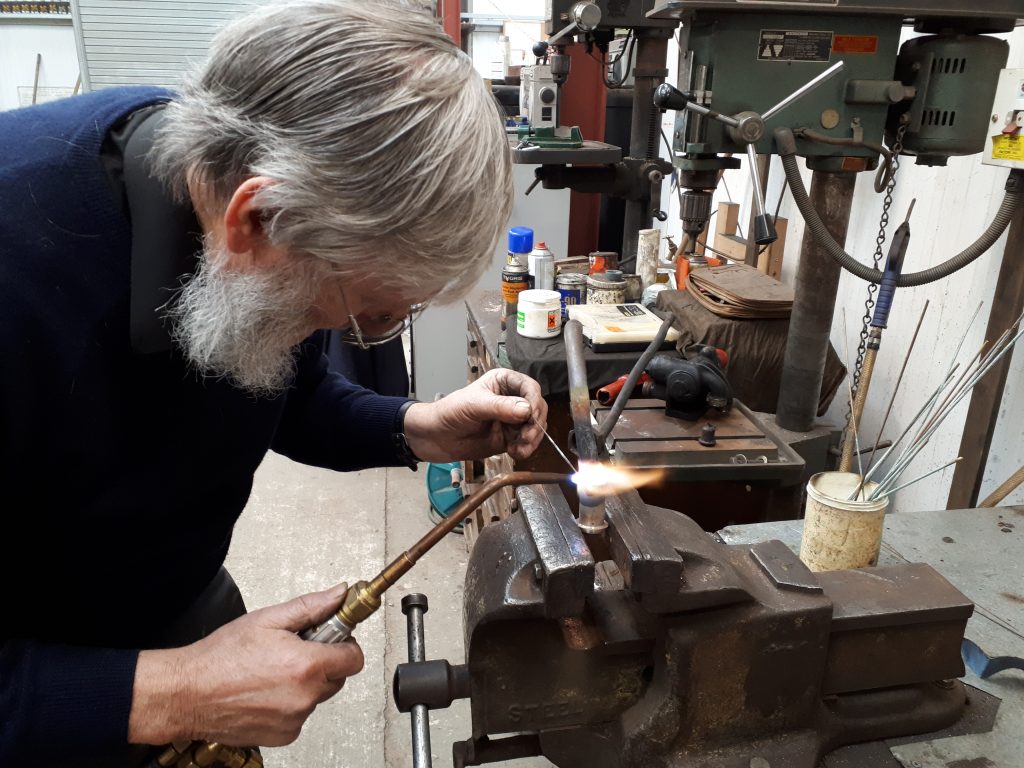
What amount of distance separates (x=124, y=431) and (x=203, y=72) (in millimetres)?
419

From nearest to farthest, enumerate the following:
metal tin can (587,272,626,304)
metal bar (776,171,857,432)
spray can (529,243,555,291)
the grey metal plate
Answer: metal bar (776,171,857,432), metal tin can (587,272,626,304), spray can (529,243,555,291), the grey metal plate

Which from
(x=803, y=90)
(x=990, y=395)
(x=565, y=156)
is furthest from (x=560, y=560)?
(x=565, y=156)

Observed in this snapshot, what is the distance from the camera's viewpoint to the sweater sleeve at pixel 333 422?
1.27 meters

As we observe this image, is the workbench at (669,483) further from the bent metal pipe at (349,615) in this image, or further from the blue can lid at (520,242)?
the bent metal pipe at (349,615)

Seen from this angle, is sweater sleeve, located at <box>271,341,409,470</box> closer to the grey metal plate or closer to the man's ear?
the man's ear

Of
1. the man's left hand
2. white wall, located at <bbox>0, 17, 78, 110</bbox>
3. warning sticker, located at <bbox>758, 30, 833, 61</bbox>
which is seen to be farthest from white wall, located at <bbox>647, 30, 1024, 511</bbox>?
white wall, located at <bbox>0, 17, 78, 110</bbox>

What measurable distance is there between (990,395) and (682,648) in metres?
1.32

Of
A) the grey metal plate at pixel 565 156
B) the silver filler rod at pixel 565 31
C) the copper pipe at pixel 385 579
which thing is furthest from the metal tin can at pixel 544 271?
the copper pipe at pixel 385 579

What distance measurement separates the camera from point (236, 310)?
0.80 m

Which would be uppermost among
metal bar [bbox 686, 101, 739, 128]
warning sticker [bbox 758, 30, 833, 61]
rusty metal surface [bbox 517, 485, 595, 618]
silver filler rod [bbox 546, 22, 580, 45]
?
silver filler rod [bbox 546, 22, 580, 45]

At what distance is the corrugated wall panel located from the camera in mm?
3592

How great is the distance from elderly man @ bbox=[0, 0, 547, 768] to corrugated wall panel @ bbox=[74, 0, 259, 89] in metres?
3.29

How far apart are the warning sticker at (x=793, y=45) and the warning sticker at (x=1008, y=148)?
40 cm

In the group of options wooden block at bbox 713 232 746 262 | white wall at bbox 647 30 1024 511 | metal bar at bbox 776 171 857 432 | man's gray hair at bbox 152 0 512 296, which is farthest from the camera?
wooden block at bbox 713 232 746 262
